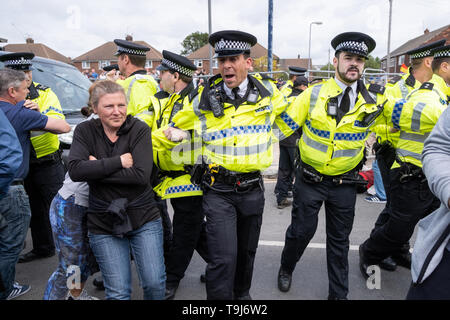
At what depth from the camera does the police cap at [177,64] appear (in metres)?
3.11

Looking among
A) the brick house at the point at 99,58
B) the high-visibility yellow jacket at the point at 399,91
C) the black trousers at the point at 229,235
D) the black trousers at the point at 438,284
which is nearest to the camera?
the black trousers at the point at 438,284

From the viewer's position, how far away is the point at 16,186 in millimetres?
2867

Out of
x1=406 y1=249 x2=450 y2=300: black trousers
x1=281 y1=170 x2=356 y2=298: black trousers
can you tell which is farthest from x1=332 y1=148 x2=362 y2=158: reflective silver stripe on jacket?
x1=406 y1=249 x2=450 y2=300: black trousers

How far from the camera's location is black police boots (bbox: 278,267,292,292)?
3252mm

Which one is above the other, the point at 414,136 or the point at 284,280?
the point at 414,136

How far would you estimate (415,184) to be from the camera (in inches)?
121

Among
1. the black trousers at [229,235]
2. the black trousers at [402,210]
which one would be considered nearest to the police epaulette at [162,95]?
the black trousers at [229,235]

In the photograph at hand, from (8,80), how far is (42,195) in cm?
142

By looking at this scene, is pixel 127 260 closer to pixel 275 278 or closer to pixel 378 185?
pixel 275 278

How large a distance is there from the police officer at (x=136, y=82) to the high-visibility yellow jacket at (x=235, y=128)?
597 millimetres

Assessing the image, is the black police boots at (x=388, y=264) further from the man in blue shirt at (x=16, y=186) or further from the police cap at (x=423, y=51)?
the man in blue shirt at (x=16, y=186)

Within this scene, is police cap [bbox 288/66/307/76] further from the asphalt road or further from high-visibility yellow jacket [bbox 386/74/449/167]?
high-visibility yellow jacket [bbox 386/74/449/167]

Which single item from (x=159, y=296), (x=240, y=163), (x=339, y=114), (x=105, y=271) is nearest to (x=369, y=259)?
(x=339, y=114)

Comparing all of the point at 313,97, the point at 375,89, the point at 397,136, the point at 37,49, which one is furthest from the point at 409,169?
the point at 37,49
